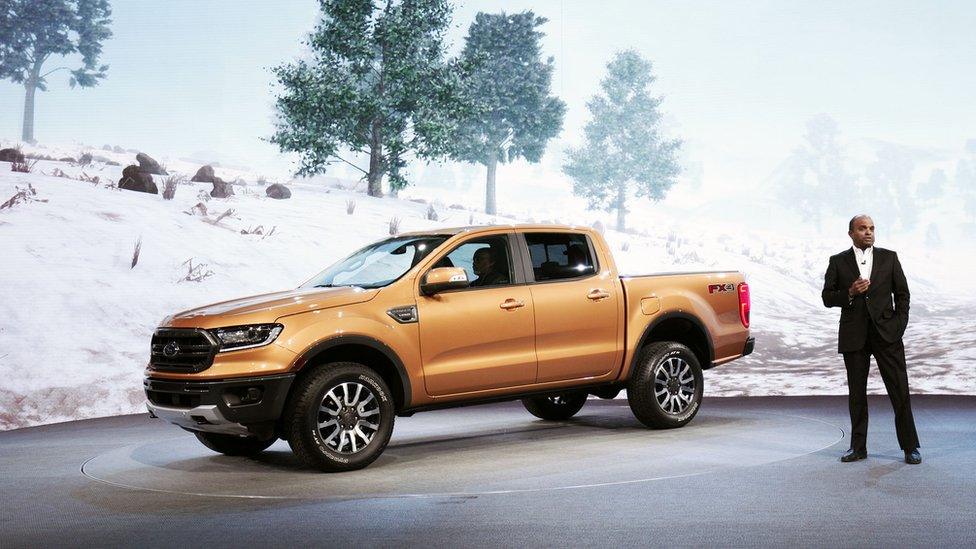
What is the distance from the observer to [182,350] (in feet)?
28.6

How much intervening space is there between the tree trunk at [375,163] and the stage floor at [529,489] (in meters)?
23.9

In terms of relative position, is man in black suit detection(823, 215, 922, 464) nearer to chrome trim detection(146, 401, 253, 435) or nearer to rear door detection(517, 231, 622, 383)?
rear door detection(517, 231, 622, 383)

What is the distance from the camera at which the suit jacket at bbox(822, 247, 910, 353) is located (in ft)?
27.6

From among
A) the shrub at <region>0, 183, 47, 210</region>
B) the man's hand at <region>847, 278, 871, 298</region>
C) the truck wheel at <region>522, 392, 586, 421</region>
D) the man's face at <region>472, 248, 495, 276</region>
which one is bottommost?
the truck wheel at <region>522, 392, 586, 421</region>

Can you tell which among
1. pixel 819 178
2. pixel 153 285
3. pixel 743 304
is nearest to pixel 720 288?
pixel 743 304

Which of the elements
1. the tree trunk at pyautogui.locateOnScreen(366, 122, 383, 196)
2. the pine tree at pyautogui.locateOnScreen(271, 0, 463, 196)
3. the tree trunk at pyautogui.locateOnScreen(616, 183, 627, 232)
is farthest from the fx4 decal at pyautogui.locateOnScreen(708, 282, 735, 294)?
the tree trunk at pyautogui.locateOnScreen(616, 183, 627, 232)

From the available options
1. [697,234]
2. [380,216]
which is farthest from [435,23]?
[697,234]

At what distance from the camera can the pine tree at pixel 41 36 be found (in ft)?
147

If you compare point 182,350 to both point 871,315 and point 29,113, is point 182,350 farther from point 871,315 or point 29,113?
point 29,113

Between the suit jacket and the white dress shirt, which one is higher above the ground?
the white dress shirt

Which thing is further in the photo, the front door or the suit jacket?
the front door

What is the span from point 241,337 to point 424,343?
60.3 inches

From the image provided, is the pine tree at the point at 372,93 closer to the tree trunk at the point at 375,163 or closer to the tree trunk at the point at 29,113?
the tree trunk at the point at 375,163

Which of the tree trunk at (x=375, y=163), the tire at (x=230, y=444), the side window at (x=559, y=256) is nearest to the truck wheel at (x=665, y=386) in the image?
the side window at (x=559, y=256)
